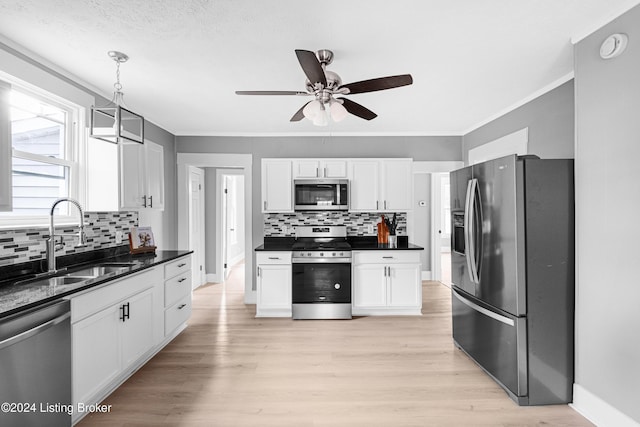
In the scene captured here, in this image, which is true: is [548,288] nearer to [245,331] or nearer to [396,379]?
[396,379]

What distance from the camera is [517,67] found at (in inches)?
107

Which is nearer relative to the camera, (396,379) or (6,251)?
(6,251)

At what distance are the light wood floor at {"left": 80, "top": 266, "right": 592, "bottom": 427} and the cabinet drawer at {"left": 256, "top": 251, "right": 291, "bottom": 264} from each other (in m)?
0.73

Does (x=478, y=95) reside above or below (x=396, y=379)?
above

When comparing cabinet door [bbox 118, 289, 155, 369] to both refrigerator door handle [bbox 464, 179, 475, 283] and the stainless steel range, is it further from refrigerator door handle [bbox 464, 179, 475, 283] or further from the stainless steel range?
refrigerator door handle [bbox 464, 179, 475, 283]

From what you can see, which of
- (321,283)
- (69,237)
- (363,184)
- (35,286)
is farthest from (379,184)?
(35,286)

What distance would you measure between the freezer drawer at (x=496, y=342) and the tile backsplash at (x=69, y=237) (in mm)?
3336

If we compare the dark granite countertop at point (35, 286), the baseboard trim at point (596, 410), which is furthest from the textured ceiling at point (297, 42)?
the baseboard trim at point (596, 410)

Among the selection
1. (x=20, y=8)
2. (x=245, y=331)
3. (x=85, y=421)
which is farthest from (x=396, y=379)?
(x=20, y=8)

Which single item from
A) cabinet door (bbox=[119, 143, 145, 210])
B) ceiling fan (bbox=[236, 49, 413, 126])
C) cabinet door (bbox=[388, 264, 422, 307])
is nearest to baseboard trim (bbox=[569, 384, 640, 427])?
cabinet door (bbox=[388, 264, 422, 307])

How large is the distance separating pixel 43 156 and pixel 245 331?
95.5 inches

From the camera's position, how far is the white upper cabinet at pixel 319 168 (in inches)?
177

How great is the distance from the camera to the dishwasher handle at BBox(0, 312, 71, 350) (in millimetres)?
1494

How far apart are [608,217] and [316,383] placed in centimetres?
221
